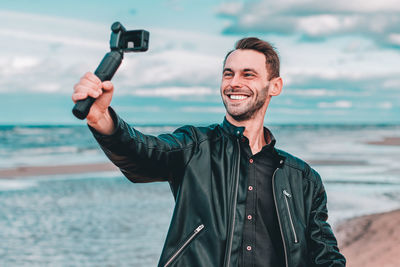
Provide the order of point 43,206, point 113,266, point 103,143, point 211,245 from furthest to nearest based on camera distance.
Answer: point 43,206 < point 113,266 < point 211,245 < point 103,143

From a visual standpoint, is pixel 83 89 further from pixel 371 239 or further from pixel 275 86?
pixel 371 239

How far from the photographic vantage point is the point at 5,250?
24.3ft

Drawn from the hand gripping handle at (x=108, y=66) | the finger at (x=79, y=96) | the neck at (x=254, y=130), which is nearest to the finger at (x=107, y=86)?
the hand gripping handle at (x=108, y=66)

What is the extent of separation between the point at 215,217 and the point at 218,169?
0.25 meters

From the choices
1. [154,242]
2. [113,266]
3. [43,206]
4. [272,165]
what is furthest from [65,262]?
[272,165]

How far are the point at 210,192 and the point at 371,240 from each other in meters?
6.06

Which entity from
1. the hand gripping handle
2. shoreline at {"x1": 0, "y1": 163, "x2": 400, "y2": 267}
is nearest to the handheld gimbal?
the hand gripping handle

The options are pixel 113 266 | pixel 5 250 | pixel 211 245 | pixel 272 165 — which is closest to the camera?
pixel 211 245

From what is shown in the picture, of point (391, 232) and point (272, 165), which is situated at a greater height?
point (272, 165)

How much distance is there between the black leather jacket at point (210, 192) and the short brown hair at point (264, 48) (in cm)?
47

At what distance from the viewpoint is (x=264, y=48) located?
290 centimetres

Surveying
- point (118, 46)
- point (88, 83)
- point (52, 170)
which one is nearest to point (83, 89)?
point (88, 83)

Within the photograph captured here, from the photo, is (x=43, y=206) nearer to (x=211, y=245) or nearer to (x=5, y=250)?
(x=5, y=250)

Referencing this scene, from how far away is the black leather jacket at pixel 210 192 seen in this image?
7.81 feet
